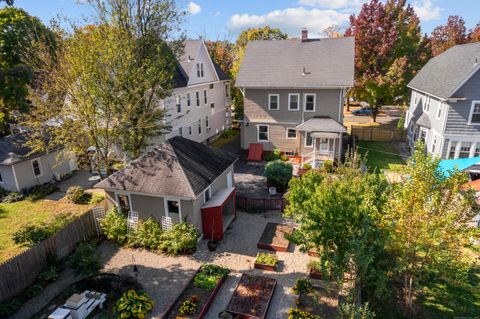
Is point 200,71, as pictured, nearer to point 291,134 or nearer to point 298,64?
point 298,64

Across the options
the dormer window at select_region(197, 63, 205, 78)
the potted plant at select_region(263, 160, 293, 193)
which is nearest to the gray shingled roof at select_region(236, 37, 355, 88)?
the dormer window at select_region(197, 63, 205, 78)

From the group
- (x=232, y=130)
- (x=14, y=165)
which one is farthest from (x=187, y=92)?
(x=14, y=165)

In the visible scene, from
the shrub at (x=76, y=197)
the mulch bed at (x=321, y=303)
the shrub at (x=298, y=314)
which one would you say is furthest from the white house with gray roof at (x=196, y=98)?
the shrub at (x=298, y=314)

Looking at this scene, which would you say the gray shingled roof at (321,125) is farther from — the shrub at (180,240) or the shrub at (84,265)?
the shrub at (84,265)

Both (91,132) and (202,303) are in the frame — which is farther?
(91,132)

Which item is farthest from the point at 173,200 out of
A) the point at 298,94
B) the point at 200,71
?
the point at 200,71

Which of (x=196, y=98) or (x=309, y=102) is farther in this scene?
(x=196, y=98)

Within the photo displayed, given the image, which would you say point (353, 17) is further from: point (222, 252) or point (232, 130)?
point (222, 252)
